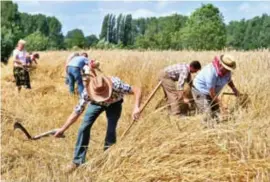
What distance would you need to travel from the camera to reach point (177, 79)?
8.48 m

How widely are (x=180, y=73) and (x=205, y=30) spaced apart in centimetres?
4462

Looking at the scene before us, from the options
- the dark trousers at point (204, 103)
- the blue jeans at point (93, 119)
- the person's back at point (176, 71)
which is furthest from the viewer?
the person's back at point (176, 71)

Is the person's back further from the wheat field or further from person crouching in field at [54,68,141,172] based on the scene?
person crouching in field at [54,68,141,172]

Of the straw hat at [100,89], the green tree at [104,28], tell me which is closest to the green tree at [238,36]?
the green tree at [104,28]

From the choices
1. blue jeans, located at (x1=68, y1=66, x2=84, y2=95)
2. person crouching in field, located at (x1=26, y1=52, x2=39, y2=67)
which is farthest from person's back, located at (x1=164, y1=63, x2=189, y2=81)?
person crouching in field, located at (x1=26, y1=52, x2=39, y2=67)

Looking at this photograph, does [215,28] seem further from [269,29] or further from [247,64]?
[247,64]

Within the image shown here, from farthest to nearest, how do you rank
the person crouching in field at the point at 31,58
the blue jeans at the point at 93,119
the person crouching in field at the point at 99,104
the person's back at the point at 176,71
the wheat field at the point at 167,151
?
the person crouching in field at the point at 31,58, the person's back at the point at 176,71, the blue jeans at the point at 93,119, the person crouching in field at the point at 99,104, the wheat field at the point at 167,151

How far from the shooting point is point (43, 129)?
813cm

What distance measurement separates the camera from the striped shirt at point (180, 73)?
26.2 feet

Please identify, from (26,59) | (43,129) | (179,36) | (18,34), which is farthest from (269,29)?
(43,129)

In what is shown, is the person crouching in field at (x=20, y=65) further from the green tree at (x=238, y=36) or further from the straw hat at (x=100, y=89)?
the green tree at (x=238, y=36)

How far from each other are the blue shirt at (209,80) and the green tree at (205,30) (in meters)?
39.6

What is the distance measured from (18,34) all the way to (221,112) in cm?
5936

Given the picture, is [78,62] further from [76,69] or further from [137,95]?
[137,95]
